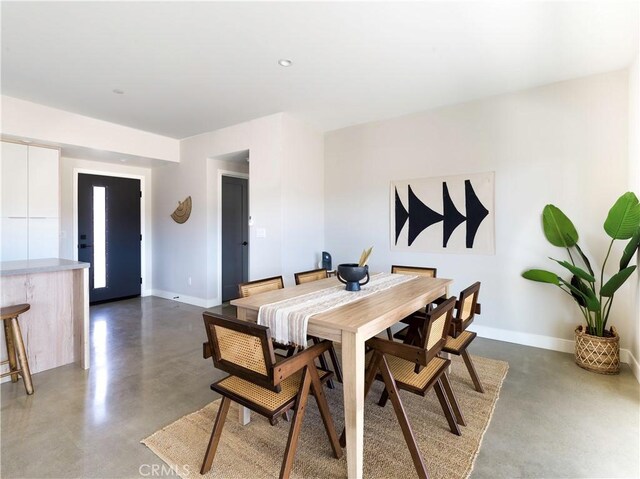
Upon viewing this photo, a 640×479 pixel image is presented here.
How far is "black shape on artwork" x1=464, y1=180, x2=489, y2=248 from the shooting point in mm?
3533

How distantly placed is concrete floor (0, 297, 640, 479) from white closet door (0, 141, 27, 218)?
2.02 meters

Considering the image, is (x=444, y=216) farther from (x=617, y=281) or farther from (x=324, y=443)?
(x=324, y=443)

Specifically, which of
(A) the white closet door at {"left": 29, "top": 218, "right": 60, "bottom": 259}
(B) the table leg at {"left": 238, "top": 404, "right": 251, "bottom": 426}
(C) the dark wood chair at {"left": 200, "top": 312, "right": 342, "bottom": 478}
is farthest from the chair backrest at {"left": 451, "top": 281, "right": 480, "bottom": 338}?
(A) the white closet door at {"left": 29, "top": 218, "right": 60, "bottom": 259}

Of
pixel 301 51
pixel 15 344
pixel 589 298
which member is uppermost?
pixel 301 51

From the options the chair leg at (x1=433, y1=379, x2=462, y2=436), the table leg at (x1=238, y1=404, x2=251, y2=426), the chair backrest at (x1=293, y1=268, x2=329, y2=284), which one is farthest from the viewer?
the chair backrest at (x1=293, y1=268, x2=329, y2=284)

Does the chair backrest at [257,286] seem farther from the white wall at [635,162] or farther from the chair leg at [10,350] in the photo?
the white wall at [635,162]

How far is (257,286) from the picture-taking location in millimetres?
2338

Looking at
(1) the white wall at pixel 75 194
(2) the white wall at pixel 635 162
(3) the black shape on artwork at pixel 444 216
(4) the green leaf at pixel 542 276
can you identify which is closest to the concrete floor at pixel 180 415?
(2) the white wall at pixel 635 162

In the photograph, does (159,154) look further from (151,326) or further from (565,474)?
(565,474)

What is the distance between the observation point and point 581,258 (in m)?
3.02

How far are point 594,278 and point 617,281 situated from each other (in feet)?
0.64

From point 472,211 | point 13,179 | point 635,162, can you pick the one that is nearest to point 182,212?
point 13,179

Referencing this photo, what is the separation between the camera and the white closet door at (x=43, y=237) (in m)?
3.88

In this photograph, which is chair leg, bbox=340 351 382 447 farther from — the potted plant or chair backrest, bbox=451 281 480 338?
the potted plant
